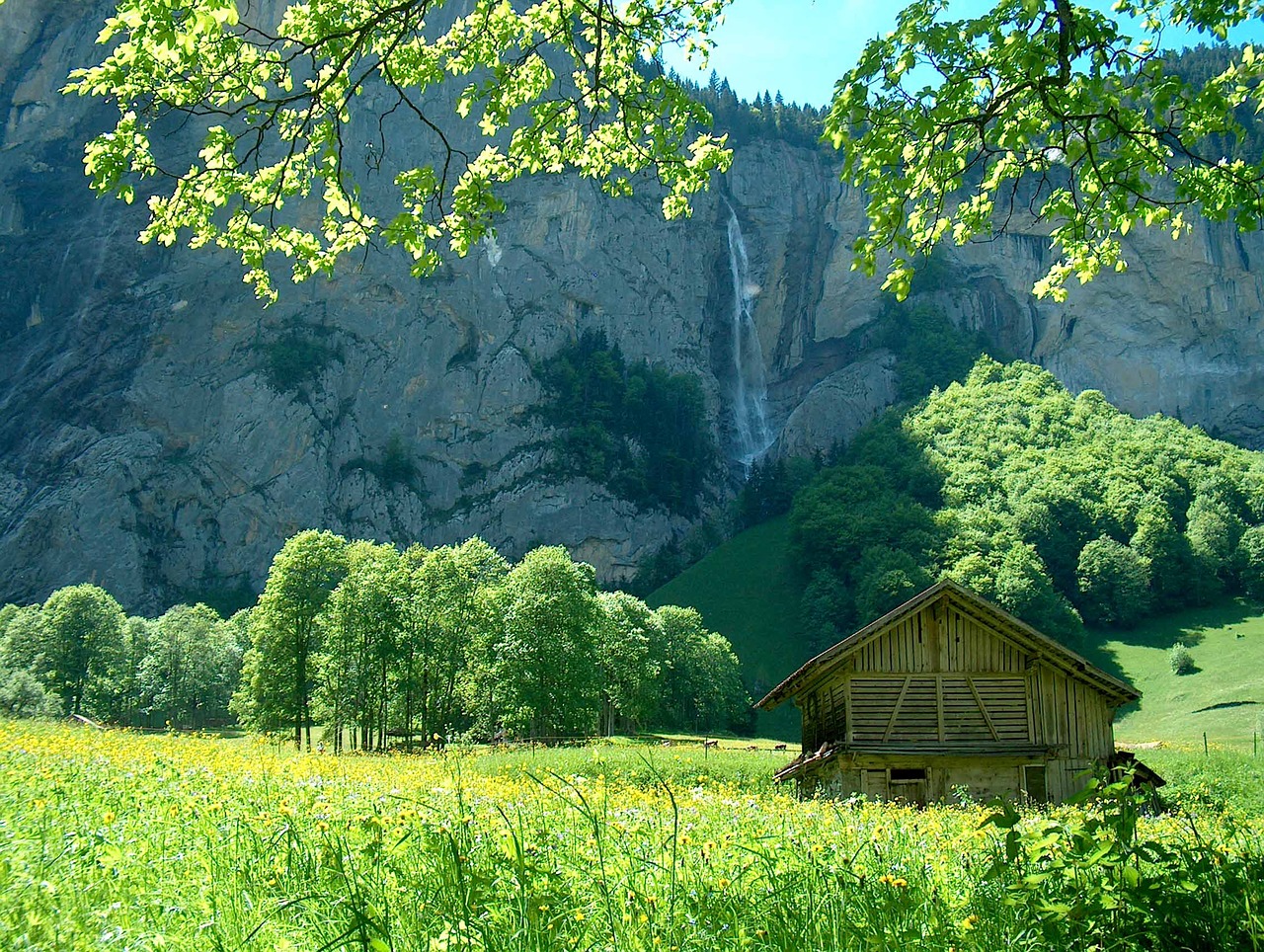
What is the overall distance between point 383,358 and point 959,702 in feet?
342

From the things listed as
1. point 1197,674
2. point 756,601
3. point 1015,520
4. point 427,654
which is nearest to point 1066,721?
point 427,654

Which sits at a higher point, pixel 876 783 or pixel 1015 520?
pixel 1015 520

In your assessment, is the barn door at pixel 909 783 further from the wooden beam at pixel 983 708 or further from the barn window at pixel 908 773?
the wooden beam at pixel 983 708

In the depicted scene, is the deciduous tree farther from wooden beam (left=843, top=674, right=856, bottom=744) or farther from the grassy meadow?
the grassy meadow

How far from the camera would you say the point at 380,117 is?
748 centimetres

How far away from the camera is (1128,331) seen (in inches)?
5335

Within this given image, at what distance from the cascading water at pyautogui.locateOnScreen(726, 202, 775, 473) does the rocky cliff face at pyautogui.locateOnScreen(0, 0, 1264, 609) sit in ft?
4.27

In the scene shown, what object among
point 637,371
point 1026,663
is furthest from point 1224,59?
point 1026,663

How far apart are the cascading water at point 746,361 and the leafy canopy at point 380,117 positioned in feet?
423

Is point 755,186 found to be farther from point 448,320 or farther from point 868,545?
point 868,545

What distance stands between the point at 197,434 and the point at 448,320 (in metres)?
32.4

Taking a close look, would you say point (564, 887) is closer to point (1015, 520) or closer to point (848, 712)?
point (848, 712)

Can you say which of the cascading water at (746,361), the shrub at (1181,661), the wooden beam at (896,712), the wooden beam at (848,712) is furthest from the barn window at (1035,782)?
the cascading water at (746,361)

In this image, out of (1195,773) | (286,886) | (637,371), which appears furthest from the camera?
(637,371)
